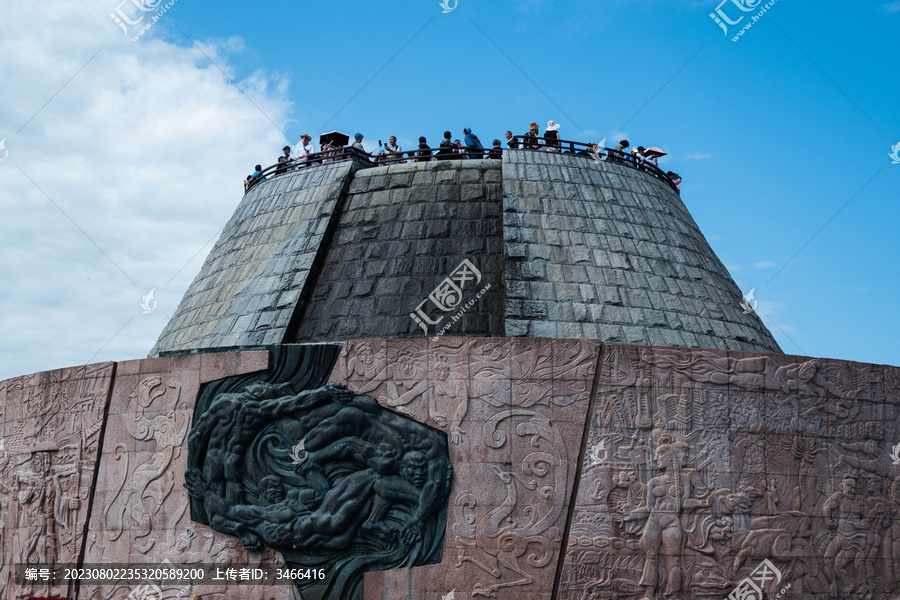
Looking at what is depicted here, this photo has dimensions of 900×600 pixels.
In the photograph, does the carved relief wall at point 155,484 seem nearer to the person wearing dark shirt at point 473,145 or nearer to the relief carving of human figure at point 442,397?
the relief carving of human figure at point 442,397

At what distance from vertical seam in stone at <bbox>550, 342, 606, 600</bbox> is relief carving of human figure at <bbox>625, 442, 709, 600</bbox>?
0.58m

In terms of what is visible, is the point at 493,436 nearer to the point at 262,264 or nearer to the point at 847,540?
the point at 847,540

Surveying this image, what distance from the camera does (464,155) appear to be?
51.7ft

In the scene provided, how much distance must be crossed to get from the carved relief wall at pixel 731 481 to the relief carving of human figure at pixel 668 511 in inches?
0.4

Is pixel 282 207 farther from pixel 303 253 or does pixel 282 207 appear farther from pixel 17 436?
pixel 17 436

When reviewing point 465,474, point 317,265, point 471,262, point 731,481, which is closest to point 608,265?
point 471,262

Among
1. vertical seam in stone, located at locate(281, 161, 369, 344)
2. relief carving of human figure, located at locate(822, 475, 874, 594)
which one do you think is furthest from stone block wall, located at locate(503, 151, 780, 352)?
relief carving of human figure, located at locate(822, 475, 874, 594)

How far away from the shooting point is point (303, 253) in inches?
568

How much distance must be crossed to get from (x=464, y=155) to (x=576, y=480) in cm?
816

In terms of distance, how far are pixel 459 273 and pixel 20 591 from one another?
724 centimetres

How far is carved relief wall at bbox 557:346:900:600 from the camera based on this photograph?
891cm

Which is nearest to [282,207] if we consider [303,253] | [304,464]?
[303,253]

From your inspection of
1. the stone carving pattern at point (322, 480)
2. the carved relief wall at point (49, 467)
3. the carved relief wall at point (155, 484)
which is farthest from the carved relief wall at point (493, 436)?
the carved relief wall at point (49, 467)

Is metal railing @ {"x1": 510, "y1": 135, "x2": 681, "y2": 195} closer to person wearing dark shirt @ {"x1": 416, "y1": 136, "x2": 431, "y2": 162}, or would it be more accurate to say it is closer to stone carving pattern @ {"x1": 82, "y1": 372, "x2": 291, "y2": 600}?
person wearing dark shirt @ {"x1": 416, "y1": 136, "x2": 431, "y2": 162}
